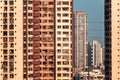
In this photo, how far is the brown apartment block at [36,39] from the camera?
16531 millimetres

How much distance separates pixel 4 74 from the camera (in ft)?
53.8

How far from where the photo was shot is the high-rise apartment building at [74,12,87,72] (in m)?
21.0

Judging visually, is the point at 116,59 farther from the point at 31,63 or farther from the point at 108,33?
the point at 31,63

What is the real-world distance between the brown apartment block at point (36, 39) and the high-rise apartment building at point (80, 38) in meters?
3.47

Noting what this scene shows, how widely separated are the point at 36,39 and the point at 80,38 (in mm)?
5514

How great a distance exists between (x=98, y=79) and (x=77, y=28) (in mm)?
5299

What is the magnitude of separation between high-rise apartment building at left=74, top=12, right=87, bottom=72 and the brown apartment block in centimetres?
347

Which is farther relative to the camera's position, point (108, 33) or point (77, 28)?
point (77, 28)

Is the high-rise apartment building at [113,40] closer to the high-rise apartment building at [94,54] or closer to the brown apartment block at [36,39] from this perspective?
the brown apartment block at [36,39]

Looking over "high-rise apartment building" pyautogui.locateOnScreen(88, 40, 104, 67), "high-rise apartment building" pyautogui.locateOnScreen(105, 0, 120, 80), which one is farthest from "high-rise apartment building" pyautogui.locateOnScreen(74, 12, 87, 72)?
"high-rise apartment building" pyautogui.locateOnScreen(105, 0, 120, 80)

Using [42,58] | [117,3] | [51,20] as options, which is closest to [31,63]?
[42,58]

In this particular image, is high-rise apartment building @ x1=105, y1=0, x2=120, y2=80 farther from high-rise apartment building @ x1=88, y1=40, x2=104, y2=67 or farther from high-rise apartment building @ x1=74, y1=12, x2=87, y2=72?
high-rise apartment building @ x1=88, y1=40, x2=104, y2=67

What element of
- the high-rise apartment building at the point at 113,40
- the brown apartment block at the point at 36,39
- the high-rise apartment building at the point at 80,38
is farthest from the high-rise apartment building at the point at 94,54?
the brown apartment block at the point at 36,39

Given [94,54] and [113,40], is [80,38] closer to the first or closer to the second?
[94,54]
